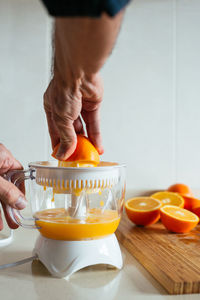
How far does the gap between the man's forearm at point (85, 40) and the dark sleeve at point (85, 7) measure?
0.02m

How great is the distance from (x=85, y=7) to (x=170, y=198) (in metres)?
0.98

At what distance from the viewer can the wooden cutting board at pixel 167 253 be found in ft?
2.04

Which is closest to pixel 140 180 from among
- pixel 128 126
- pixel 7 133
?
pixel 128 126

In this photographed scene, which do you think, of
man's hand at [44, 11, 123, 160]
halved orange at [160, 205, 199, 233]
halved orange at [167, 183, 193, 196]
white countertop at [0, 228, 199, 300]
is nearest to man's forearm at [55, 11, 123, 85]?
man's hand at [44, 11, 123, 160]

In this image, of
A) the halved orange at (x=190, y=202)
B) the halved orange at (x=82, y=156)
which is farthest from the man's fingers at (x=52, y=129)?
the halved orange at (x=190, y=202)

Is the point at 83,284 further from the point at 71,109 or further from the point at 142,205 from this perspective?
the point at 142,205

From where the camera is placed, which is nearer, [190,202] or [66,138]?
[66,138]

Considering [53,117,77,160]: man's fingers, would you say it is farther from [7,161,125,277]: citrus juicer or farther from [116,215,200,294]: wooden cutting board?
[116,215,200,294]: wooden cutting board

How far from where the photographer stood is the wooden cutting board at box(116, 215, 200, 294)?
2.04 ft

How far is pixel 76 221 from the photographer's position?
2.27 ft

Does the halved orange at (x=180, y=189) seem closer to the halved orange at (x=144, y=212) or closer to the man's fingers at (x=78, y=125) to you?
the halved orange at (x=144, y=212)

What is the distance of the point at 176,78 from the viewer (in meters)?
1.36

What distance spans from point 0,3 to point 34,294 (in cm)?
102

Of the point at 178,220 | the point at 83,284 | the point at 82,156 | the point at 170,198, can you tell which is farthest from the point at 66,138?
the point at 170,198
